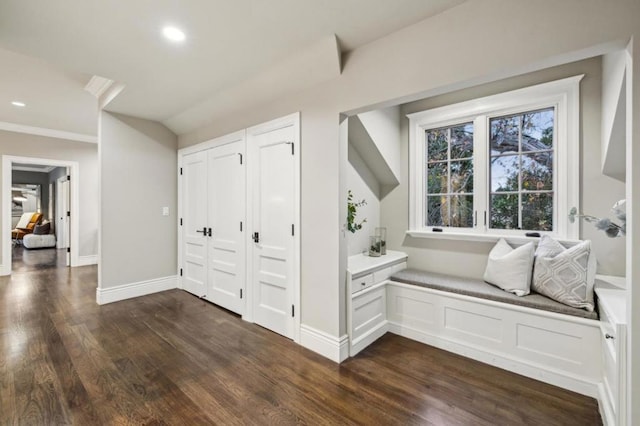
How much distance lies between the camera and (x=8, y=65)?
9.88 feet

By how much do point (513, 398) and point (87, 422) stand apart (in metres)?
2.65

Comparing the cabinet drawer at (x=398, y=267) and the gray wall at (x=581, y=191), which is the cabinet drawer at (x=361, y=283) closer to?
the cabinet drawer at (x=398, y=267)

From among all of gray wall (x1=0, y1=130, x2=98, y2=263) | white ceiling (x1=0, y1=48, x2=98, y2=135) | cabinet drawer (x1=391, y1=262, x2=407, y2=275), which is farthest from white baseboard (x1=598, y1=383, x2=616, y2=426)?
gray wall (x1=0, y1=130, x2=98, y2=263)

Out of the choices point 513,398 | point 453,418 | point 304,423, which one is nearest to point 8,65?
point 304,423

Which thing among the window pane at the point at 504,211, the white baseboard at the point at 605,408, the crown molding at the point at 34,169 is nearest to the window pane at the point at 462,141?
the window pane at the point at 504,211

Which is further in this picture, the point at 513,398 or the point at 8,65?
the point at 8,65

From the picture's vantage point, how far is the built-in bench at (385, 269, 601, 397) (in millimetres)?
1993

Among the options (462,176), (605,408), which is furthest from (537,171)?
(605,408)

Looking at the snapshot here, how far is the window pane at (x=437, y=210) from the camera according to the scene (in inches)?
128

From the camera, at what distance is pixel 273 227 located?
9.64 feet

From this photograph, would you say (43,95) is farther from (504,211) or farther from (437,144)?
(504,211)

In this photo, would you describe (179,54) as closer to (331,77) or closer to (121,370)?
(331,77)

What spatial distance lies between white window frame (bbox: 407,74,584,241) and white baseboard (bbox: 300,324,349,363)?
152 centimetres

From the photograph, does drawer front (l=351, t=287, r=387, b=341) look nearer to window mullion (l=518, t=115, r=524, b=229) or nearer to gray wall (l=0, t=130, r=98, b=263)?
window mullion (l=518, t=115, r=524, b=229)
